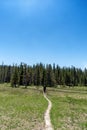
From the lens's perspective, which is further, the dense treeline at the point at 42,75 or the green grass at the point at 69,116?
the dense treeline at the point at 42,75

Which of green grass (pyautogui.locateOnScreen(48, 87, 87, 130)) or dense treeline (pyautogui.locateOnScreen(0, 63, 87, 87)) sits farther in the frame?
dense treeline (pyautogui.locateOnScreen(0, 63, 87, 87))

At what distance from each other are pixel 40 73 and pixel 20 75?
1167 cm

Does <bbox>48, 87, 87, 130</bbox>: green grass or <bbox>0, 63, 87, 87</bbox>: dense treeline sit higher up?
<bbox>0, 63, 87, 87</bbox>: dense treeline

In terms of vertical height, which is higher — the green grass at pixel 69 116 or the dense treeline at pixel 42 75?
the dense treeline at pixel 42 75

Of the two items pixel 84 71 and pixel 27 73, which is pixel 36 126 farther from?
pixel 84 71

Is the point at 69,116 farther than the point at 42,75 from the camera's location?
No

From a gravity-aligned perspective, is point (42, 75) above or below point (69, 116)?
above

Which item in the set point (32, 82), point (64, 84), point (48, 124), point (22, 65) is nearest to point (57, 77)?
point (64, 84)

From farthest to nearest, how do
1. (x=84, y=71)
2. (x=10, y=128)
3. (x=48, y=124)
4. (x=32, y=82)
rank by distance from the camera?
1. (x=84, y=71)
2. (x=32, y=82)
3. (x=48, y=124)
4. (x=10, y=128)

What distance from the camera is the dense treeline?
120125 millimetres

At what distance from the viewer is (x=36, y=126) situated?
20891 mm

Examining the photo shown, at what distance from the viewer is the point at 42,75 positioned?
121 meters

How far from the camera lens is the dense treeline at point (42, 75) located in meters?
120

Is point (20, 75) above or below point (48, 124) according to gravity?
above
